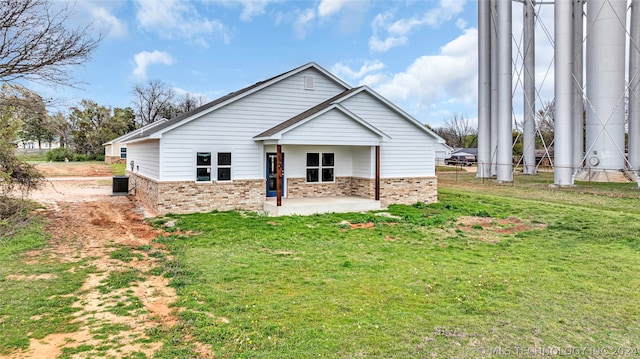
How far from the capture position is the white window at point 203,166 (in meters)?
13.4

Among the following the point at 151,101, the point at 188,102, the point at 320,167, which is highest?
the point at 188,102

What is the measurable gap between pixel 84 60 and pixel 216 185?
5.34m

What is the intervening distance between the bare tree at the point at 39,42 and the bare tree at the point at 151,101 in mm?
53753

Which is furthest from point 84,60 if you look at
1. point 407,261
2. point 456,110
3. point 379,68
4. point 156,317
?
point 456,110

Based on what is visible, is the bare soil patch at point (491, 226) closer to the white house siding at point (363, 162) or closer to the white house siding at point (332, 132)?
the white house siding at point (363, 162)

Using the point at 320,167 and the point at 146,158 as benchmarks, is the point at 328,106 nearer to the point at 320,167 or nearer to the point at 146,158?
the point at 320,167

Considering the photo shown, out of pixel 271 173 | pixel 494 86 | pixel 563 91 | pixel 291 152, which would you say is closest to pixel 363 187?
pixel 291 152

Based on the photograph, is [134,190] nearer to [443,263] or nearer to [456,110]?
[443,263]

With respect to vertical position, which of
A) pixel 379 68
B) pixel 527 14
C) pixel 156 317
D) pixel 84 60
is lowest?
pixel 156 317

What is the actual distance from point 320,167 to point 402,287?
10.0 metres

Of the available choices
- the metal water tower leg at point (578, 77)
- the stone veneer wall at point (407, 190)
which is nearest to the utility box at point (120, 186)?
the stone veneer wall at point (407, 190)

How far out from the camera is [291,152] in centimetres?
1512

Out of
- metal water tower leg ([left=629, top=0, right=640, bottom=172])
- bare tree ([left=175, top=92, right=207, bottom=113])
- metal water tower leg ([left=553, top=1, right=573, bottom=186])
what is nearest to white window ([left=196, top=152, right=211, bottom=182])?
metal water tower leg ([left=553, top=1, right=573, bottom=186])

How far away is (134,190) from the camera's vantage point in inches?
771
